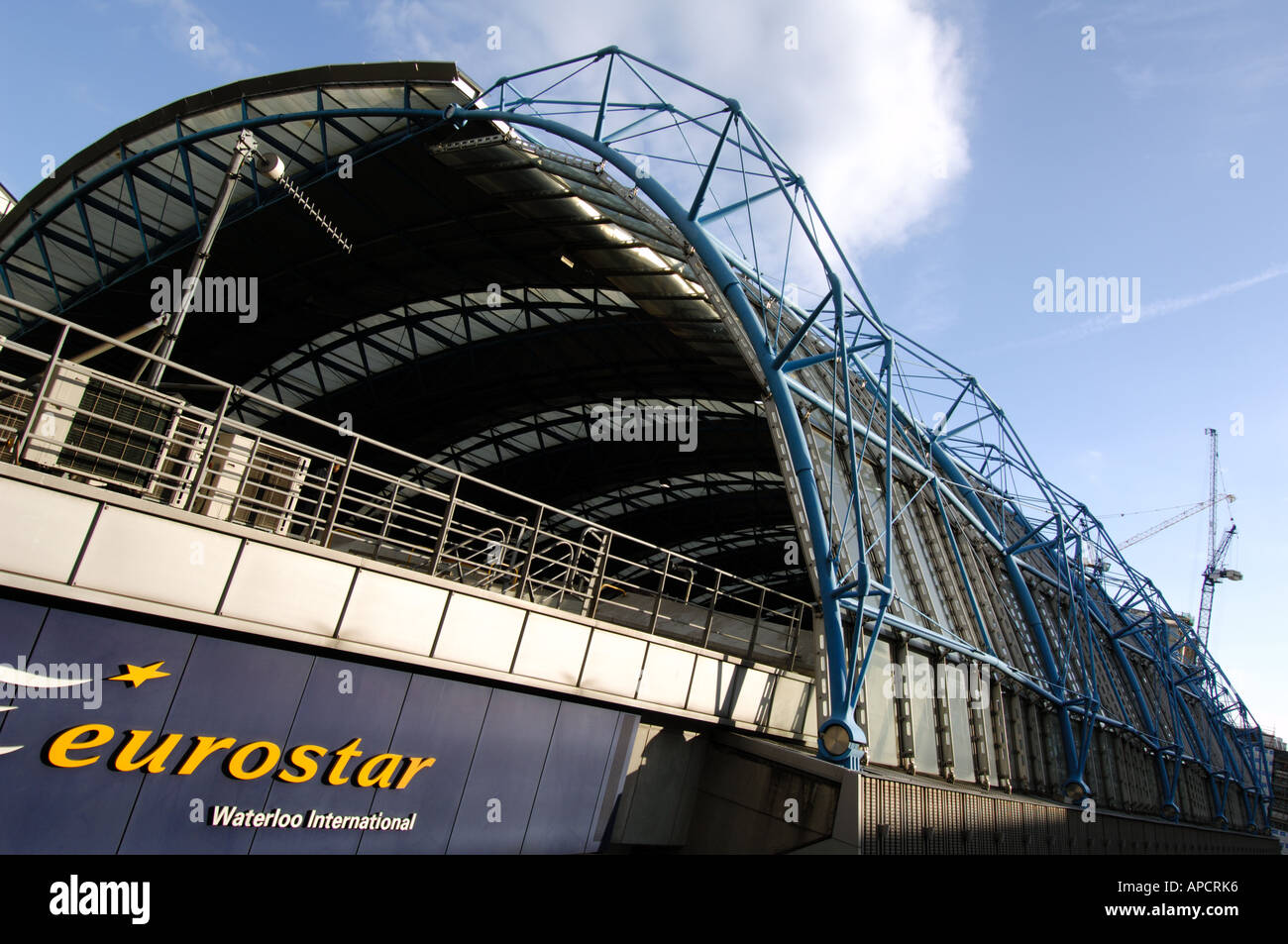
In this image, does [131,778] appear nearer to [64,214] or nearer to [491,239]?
[491,239]

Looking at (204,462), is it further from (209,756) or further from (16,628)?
(209,756)

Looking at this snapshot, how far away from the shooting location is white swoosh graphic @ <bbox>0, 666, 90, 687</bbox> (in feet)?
23.3

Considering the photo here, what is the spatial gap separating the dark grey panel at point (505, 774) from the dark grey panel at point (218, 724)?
8.78 feet

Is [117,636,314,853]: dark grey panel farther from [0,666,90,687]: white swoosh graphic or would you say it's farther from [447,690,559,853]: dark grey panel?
[447,690,559,853]: dark grey panel

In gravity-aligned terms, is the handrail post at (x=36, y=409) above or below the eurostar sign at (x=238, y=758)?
above

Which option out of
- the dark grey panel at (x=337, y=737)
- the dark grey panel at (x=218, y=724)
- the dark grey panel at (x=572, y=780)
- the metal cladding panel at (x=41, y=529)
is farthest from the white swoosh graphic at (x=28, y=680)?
the dark grey panel at (x=572, y=780)

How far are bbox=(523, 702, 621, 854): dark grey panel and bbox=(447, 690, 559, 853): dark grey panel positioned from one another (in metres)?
0.17

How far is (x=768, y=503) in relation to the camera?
47.9 meters

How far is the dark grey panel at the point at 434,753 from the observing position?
32.2 ft

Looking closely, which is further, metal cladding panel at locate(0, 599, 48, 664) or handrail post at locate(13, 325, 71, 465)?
handrail post at locate(13, 325, 71, 465)

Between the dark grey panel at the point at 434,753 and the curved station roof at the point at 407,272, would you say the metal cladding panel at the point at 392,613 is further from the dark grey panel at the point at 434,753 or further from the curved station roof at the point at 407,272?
the curved station roof at the point at 407,272

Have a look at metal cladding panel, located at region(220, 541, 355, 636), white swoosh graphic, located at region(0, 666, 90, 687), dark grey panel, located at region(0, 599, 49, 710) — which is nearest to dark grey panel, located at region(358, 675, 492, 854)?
metal cladding panel, located at region(220, 541, 355, 636)

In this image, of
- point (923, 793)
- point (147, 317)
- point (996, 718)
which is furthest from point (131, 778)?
point (147, 317)

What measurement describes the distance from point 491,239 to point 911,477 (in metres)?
14.7
